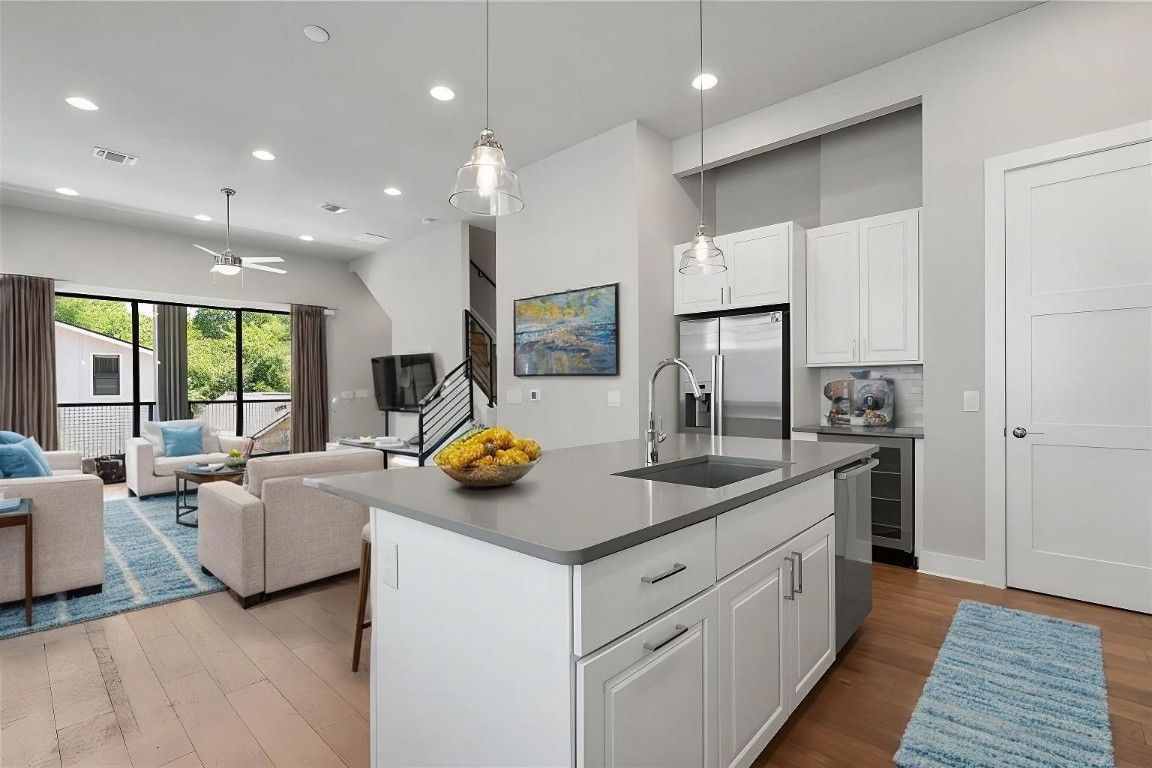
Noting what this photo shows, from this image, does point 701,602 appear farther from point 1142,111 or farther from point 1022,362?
point 1142,111

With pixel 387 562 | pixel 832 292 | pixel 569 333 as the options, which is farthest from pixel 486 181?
pixel 832 292

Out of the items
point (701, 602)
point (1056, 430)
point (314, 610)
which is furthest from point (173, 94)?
point (1056, 430)

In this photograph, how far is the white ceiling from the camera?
3020 millimetres

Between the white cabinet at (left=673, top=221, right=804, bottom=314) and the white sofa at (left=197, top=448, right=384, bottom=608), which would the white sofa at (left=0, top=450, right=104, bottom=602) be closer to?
the white sofa at (left=197, top=448, right=384, bottom=608)

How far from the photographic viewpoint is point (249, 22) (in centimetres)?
305

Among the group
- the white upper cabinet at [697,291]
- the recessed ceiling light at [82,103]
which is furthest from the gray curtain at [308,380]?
the white upper cabinet at [697,291]

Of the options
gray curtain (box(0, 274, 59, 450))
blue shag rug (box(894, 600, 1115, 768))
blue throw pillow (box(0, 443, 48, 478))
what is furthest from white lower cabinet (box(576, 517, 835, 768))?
gray curtain (box(0, 274, 59, 450))

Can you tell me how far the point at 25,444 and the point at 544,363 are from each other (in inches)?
148

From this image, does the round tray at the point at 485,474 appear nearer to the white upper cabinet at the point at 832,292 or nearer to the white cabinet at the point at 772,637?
the white cabinet at the point at 772,637

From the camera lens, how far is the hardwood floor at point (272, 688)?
178 cm

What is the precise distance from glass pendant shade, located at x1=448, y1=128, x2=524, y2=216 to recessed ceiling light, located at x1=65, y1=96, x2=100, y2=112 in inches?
147

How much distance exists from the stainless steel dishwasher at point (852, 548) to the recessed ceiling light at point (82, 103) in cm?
546

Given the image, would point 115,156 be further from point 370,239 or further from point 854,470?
point 854,470

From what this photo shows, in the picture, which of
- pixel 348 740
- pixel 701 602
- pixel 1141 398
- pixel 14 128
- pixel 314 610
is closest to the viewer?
pixel 701 602
